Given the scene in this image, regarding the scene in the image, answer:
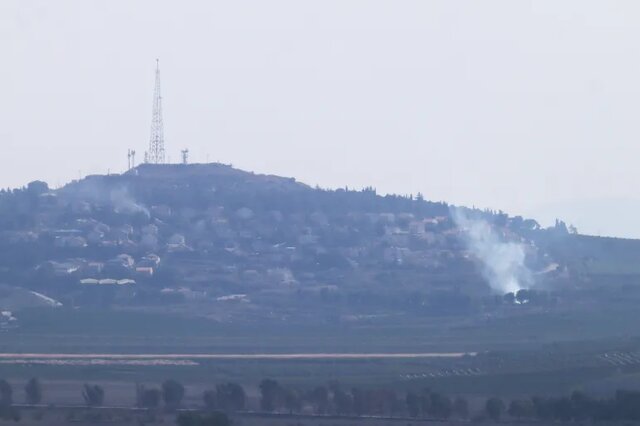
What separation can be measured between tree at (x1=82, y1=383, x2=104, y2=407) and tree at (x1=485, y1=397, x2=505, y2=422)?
39.7 feet

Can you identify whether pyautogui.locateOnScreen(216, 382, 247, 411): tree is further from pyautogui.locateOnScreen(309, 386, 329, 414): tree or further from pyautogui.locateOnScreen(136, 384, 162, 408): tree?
pyautogui.locateOnScreen(309, 386, 329, 414): tree

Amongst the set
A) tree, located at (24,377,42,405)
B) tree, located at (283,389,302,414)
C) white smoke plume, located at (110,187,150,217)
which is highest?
white smoke plume, located at (110,187,150,217)

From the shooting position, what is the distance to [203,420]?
4719 centimetres

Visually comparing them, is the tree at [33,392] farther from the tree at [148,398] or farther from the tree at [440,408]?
the tree at [440,408]

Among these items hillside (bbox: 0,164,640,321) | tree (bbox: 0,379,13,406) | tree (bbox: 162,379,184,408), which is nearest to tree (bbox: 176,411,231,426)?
tree (bbox: 162,379,184,408)

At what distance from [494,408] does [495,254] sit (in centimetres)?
5912

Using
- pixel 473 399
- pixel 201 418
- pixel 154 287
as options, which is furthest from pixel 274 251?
pixel 201 418

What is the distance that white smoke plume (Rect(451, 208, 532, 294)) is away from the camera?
338 ft

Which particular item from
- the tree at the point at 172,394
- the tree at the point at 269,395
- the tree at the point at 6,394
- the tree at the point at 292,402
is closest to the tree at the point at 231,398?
the tree at the point at 269,395

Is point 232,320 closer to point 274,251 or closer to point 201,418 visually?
point 274,251

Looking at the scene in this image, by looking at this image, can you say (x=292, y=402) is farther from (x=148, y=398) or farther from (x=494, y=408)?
(x=494, y=408)

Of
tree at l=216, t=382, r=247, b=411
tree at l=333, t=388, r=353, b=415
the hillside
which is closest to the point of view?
tree at l=333, t=388, r=353, b=415

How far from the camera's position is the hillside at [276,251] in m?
93.2

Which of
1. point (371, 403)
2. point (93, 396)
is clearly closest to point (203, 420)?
point (371, 403)
